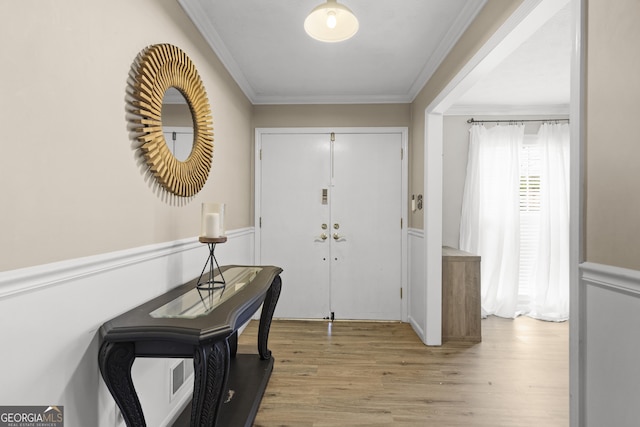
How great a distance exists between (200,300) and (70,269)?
0.57 metres

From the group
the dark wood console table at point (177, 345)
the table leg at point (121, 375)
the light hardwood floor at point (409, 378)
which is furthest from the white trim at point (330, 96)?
the light hardwood floor at point (409, 378)

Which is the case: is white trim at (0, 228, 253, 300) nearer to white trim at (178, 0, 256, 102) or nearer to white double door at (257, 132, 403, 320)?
white trim at (178, 0, 256, 102)

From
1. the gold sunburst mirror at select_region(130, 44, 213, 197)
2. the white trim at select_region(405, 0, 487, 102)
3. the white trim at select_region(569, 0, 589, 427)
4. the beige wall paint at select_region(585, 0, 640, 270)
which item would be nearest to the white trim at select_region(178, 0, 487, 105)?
the white trim at select_region(405, 0, 487, 102)

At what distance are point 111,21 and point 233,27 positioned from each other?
47.2 inches

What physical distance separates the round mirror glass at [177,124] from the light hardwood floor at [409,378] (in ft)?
5.32

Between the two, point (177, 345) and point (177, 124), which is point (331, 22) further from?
point (177, 345)

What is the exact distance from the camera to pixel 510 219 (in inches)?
161

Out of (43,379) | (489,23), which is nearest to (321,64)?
(489,23)

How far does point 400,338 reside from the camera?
341 cm

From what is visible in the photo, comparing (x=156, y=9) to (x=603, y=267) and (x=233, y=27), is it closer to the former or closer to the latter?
(x=233, y=27)

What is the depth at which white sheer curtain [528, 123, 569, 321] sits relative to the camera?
402 cm

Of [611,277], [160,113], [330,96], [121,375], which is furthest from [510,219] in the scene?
[121,375]

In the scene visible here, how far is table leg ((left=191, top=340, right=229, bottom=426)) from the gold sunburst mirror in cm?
91

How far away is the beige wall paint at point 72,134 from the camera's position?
975mm
